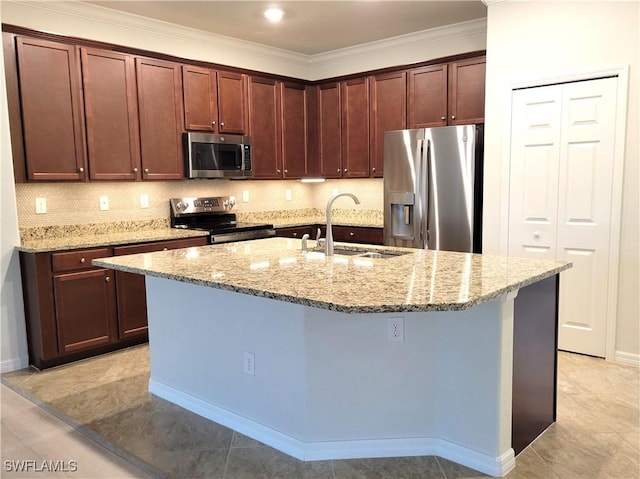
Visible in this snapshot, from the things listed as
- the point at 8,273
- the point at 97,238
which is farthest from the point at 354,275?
the point at 8,273

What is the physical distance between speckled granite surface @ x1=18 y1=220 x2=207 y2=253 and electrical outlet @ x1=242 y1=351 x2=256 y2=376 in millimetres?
1721

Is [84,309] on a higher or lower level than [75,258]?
lower

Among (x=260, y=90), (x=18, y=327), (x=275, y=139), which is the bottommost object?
(x=18, y=327)

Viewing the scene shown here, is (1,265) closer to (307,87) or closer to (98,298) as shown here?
(98,298)

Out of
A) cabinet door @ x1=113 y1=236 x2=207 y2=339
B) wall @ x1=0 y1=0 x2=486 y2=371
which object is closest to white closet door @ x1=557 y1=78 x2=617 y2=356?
wall @ x1=0 y1=0 x2=486 y2=371

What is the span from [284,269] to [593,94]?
2487 millimetres

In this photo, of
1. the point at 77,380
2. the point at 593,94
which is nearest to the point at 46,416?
the point at 77,380

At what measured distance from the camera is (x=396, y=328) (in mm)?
2338

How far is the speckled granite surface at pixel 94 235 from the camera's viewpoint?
365cm

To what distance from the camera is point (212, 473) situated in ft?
7.49

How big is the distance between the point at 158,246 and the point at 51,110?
1236 mm

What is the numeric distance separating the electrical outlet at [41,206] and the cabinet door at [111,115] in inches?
16.3

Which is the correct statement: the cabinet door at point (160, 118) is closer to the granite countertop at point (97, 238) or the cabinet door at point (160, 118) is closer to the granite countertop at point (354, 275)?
the granite countertop at point (97, 238)

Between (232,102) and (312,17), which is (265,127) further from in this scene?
(312,17)
